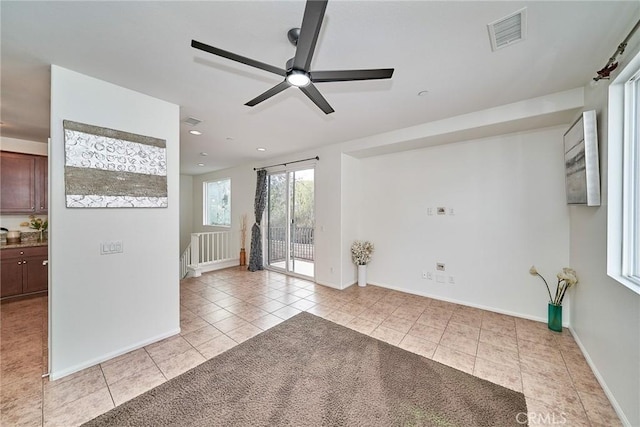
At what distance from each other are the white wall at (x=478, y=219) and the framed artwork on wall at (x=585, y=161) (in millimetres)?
693

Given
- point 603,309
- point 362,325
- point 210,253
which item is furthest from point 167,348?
point 210,253

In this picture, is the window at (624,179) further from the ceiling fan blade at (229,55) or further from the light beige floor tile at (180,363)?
the light beige floor tile at (180,363)

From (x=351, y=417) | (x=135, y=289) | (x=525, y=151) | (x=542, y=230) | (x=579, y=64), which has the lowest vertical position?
(x=351, y=417)

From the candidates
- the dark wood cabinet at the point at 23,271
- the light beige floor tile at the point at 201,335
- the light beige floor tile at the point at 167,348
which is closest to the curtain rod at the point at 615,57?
the light beige floor tile at the point at 201,335

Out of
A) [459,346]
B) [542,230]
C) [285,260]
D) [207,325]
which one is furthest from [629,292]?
[285,260]

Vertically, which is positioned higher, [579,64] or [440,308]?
[579,64]

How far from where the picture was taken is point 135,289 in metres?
2.48

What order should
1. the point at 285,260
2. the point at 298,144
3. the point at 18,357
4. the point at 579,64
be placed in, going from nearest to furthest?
the point at 579,64 < the point at 18,357 < the point at 298,144 < the point at 285,260

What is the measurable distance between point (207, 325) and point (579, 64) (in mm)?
4741

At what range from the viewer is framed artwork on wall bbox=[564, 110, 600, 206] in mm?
2027

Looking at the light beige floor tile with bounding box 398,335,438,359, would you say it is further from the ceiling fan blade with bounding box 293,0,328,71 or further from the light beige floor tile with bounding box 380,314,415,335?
the ceiling fan blade with bounding box 293,0,328,71

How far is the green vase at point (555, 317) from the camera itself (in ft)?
9.11

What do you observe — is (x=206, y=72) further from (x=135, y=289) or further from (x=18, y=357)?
(x=18, y=357)

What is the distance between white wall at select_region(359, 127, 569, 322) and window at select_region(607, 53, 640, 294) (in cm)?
131
